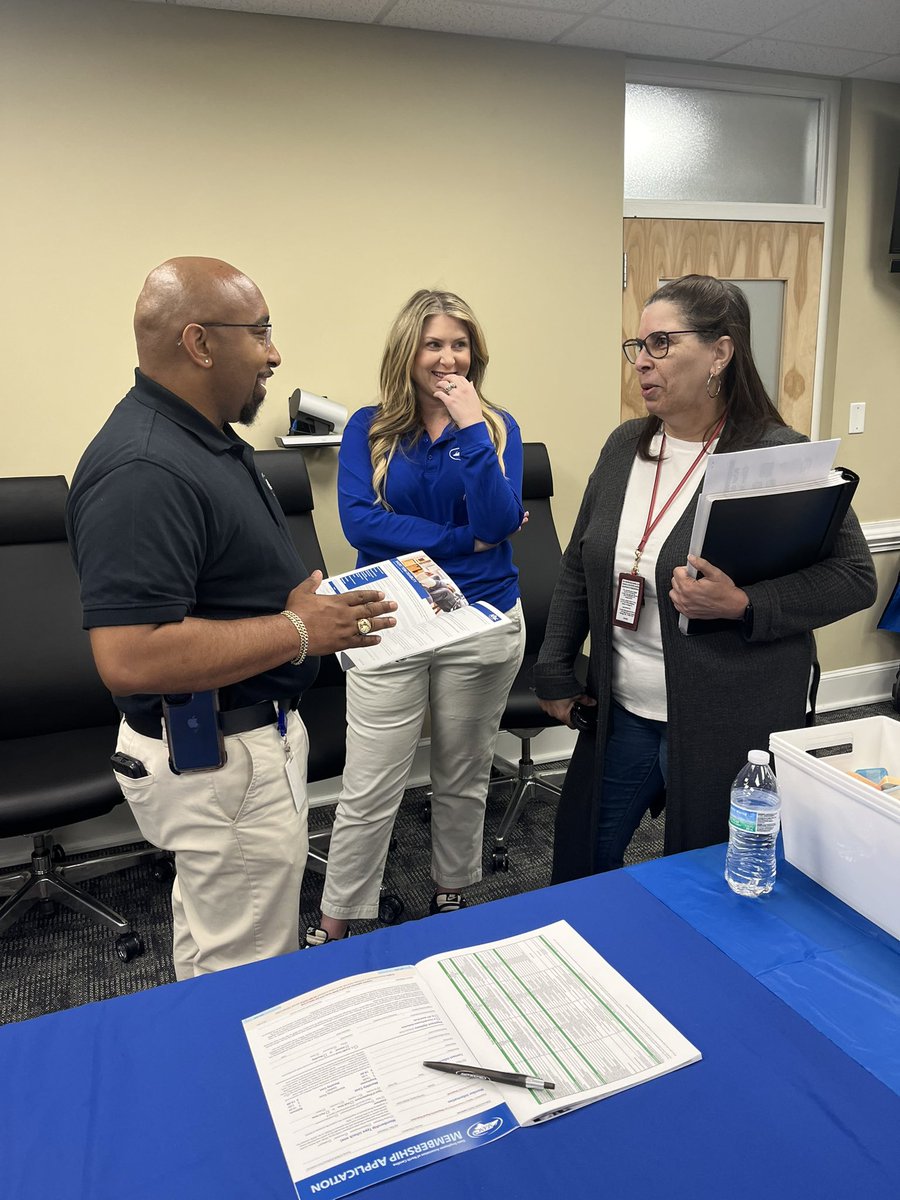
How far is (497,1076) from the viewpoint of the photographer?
874mm

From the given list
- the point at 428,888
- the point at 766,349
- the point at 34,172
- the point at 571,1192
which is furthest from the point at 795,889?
the point at 766,349

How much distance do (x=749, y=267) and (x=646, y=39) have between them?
3.18 ft

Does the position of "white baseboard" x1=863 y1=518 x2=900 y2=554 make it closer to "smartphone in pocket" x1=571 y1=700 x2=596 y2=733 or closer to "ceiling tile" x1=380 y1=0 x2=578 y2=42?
"ceiling tile" x1=380 y1=0 x2=578 y2=42

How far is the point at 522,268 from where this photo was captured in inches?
125

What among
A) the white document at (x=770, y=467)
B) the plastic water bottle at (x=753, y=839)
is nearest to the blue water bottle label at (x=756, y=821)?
the plastic water bottle at (x=753, y=839)

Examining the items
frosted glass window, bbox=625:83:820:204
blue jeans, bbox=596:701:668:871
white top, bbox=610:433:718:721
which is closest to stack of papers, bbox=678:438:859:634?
white top, bbox=610:433:718:721

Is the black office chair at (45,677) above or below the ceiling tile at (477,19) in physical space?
below

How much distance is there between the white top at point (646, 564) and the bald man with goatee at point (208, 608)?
→ 1.55ft

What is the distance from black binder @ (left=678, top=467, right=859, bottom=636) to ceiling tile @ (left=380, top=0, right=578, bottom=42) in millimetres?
2030

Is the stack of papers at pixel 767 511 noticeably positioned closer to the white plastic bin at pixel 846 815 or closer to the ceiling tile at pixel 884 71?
the white plastic bin at pixel 846 815

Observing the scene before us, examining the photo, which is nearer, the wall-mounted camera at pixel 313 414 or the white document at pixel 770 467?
the white document at pixel 770 467

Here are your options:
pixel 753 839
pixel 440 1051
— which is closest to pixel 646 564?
pixel 753 839

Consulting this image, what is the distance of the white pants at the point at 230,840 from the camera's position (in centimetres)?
149

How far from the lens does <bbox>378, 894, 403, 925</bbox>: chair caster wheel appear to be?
8.06 feet
